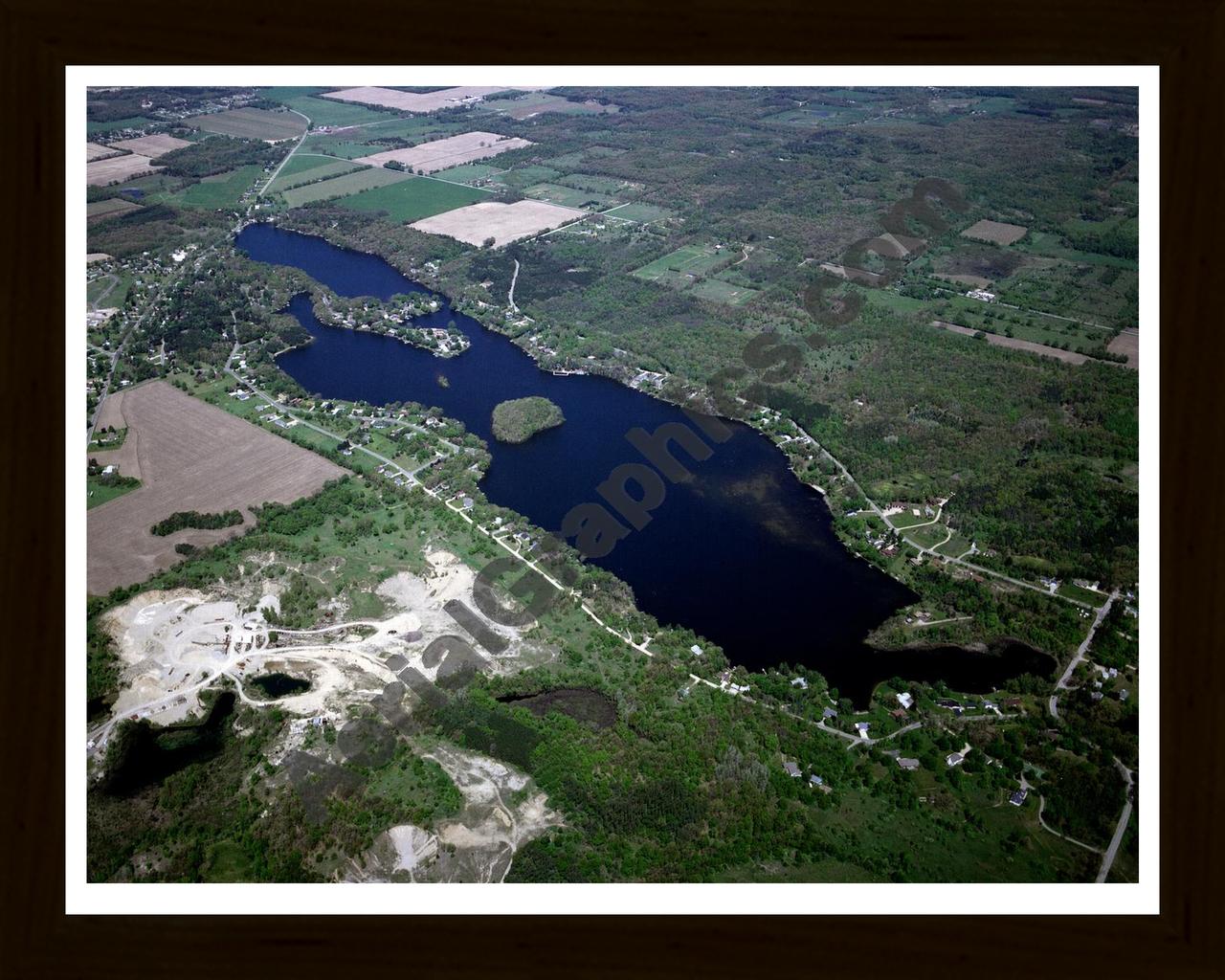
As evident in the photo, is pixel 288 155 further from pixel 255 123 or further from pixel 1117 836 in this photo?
pixel 1117 836

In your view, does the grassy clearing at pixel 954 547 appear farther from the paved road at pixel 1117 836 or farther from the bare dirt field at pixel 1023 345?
the bare dirt field at pixel 1023 345

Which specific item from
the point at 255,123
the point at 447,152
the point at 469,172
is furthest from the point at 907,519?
the point at 255,123

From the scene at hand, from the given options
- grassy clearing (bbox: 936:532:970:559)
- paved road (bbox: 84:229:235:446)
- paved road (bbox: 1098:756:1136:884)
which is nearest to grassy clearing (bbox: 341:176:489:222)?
paved road (bbox: 84:229:235:446)

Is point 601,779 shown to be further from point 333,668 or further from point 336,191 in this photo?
point 336,191

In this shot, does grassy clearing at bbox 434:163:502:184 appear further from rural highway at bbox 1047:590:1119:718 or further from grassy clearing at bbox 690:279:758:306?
rural highway at bbox 1047:590:1119:718
